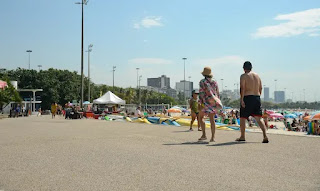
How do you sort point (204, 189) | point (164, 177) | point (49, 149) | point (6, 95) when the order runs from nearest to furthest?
point (204, 189) → point (164, 177) → point (49, 149) → point (6, 95)

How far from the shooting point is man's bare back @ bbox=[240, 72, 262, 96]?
25.0 ft

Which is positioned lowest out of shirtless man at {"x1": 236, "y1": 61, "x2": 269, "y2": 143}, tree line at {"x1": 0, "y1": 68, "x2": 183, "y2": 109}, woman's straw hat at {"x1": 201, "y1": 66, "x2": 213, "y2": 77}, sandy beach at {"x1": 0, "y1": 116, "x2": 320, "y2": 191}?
sandy beach at {"x1": 0, "y1": 116, "x2": 320, "y2": 191}

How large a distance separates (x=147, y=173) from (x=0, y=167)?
2113 mm

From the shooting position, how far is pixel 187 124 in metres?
16.1

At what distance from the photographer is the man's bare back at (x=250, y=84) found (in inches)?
300

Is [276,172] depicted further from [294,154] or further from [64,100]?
[64,100]

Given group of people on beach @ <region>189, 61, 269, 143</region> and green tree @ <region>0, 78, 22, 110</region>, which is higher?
green tree @ <region>0, 78, 22, 110</region>

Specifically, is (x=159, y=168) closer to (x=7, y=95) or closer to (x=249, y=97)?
(x=249, y=97)

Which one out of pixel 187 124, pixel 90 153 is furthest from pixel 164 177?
pixel 187 124

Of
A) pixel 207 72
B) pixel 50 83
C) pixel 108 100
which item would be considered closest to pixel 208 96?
pixel 207 72

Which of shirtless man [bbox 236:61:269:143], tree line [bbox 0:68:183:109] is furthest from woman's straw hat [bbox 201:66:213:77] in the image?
tree line [bbox 0:68:183:109]

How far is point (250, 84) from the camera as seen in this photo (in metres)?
7.65

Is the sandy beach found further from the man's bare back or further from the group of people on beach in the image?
the man's bare back

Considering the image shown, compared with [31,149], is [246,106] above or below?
above
